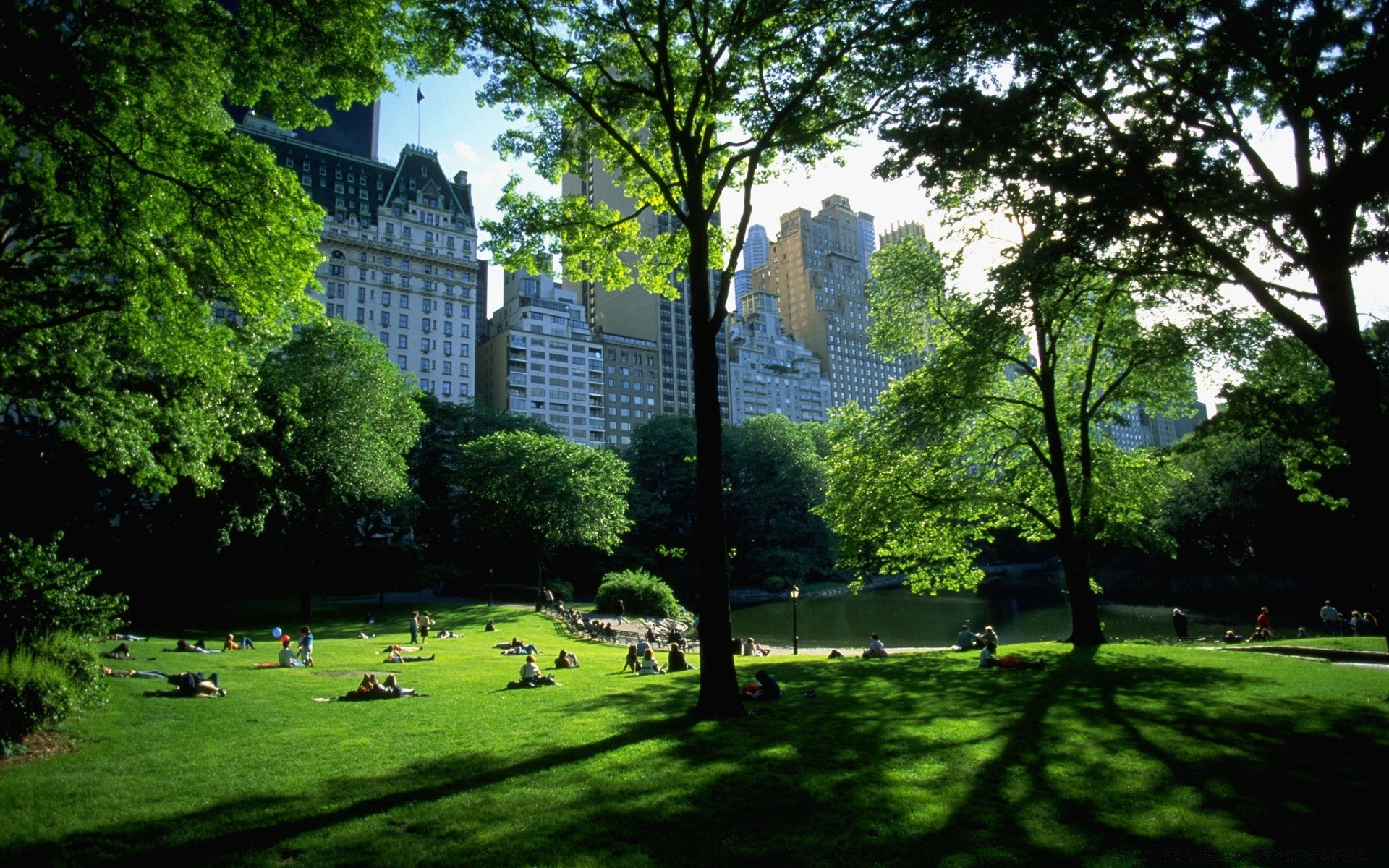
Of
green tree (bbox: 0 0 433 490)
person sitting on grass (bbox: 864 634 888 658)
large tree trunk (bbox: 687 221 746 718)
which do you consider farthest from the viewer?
person sitting on grass (bbox: 864 634 888 658)

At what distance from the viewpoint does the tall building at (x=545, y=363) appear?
111 metres

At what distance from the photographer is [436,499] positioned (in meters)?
70.4

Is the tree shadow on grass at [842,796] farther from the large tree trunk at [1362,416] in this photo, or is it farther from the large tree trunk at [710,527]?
the large tree trunk at [1362,416]

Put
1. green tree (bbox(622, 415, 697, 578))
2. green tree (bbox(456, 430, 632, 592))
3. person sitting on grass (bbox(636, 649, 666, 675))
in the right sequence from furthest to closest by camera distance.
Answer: green tree (bbox(622, 415, 697, 578)) < green tree (bbox(456, 430, 632, 592)) < person sitting on grass (bbox(636, 649, 666, 675))

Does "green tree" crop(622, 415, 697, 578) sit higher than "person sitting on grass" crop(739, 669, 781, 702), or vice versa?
"green tree" crop(622, 415, 697, 578)

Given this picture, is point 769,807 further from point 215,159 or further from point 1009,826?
point 215,159

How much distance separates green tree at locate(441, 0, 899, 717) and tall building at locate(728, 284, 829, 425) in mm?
126417

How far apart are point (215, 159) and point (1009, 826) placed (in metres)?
15.2

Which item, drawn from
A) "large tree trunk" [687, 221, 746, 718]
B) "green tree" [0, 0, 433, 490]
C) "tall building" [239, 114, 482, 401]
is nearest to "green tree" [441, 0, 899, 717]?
"large tree trunk" [687, 221, 746, 718]

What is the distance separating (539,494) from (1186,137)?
43.1 meters

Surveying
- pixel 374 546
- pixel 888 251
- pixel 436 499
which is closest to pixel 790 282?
pixel 436 499

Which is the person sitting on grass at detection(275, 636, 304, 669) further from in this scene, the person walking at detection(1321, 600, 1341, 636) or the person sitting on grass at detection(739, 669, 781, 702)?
the person walking at detection(1321, 600, 1341, 636)

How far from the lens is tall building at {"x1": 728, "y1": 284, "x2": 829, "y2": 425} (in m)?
147

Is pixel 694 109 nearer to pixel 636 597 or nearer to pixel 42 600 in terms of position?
pixel 42 600
